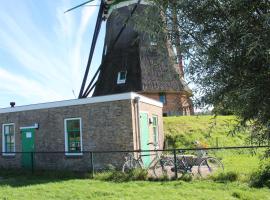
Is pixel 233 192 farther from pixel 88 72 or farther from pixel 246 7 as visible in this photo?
pixel 88 72

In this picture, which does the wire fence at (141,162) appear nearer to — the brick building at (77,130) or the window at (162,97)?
the brick building at (77,130)

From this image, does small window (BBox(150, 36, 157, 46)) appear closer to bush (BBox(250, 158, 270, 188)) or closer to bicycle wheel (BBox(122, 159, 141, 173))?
bush (BBox(250, 158, 270, 188))

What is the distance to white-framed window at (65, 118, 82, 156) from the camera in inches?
727

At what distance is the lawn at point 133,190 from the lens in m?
10.4

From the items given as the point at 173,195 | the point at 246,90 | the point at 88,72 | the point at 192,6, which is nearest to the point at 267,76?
the point at 246,90

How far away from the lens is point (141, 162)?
50.9ft

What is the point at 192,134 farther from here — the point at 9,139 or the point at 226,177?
the point at 226,177

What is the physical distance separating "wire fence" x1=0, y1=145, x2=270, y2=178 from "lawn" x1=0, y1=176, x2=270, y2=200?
1.22m

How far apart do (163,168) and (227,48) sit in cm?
1070

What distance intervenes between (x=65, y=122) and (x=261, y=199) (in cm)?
1126

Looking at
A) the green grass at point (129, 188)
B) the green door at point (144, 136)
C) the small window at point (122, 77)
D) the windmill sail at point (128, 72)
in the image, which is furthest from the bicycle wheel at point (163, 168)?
the small window at point (122, 77)

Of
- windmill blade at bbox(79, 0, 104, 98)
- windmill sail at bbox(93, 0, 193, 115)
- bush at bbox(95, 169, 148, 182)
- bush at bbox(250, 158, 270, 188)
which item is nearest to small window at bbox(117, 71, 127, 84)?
windmill sail at bbox(93, 0, 193, 115)

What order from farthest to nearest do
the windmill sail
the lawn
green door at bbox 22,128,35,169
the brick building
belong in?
the windmill sail, green door at bbox 22,128,35,169, the brick building, the lawn

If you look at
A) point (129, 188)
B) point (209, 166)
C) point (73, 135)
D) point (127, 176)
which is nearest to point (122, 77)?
point (73, 135)
